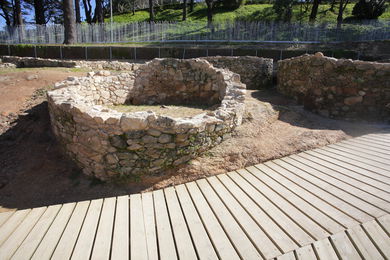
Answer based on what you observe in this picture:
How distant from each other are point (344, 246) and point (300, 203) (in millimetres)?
727

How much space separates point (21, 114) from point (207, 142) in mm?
6284

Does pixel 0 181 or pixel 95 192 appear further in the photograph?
pixel 0 181

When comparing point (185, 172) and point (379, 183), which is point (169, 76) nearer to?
point (185, 172)

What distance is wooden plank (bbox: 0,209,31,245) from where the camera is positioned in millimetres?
2805

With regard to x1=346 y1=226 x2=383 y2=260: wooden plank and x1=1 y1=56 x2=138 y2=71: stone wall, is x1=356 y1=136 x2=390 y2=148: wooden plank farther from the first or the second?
x1=1 y1=56 x2=138 y2=71: stone wall

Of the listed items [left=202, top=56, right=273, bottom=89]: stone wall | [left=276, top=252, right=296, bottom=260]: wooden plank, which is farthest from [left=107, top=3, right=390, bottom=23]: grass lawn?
[left=276, top=252, right=296, bottom=260]: wooden plank

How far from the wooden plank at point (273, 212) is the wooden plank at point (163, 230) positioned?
102cm

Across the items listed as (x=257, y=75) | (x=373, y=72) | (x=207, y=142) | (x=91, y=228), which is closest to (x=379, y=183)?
(x=207, y=142)

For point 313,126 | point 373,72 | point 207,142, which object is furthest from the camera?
point 373,72

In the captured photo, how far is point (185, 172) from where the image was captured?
13.9 ft

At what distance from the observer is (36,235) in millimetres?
2764

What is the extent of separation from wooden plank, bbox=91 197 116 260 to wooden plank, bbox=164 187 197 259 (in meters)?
0.72

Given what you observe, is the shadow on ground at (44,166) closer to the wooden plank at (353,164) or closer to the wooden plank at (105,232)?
the wooden plank at (105,232)

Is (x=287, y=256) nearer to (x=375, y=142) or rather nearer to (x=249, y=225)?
(x=249, y=225)
